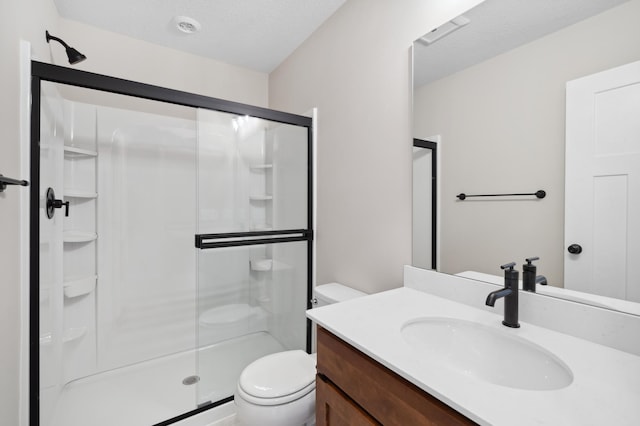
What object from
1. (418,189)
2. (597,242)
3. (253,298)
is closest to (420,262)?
(418,189)

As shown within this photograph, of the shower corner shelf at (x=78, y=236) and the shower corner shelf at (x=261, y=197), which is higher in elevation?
the shower corner shelf at (x=261, y=197)

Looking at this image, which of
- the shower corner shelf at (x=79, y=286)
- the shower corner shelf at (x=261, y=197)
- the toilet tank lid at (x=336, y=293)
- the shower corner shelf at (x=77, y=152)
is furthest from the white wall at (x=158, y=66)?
the toilet tank lid at (x=336, y=293)

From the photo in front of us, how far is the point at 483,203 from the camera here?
1.14 m

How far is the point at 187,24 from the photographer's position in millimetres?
1958

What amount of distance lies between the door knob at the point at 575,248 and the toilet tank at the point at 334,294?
3.12ft

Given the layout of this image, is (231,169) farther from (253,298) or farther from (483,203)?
(483,203)

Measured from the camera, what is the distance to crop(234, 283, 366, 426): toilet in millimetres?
1170

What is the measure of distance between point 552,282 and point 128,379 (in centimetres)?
254

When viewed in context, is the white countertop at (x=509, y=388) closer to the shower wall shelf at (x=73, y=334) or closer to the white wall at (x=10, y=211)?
the white wall at (x=10, y=211)

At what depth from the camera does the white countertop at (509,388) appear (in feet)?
1.73

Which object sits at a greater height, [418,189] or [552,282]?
[418,189]

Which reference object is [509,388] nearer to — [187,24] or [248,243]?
[248,243]

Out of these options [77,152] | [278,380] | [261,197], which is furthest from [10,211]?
[278,380]

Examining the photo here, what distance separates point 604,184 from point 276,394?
1.34 metres
